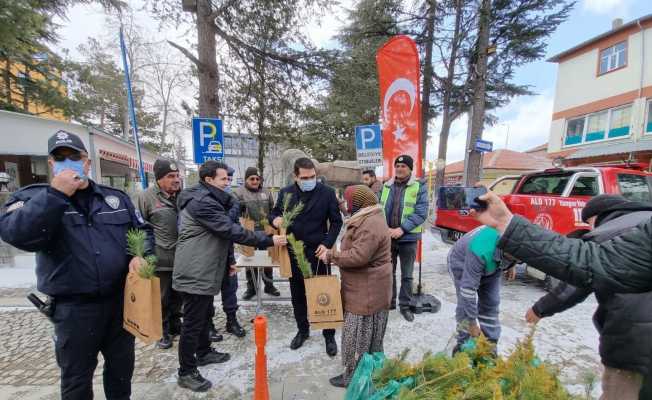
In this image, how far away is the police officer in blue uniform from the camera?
1534 mm

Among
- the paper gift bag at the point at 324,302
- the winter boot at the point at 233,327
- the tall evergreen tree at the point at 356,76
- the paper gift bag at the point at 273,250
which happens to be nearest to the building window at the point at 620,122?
the tall evergreen tree at the point at 356,76

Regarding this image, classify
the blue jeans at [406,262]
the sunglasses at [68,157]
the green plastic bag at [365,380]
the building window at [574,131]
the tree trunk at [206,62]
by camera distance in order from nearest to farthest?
1. the green plastic bag at [365,380]
2. the sunglasses at [68,157]
3. the blue jeans at [406,262]
4. the tree trunk at [206,62]
5. the building window at [574,131]

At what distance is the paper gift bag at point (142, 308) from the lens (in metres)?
1.67

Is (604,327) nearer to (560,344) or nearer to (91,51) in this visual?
(560,344)

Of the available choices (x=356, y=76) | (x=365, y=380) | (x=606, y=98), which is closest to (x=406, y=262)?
(x=365, y=380)

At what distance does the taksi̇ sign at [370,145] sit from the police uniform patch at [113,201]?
399 centimetres

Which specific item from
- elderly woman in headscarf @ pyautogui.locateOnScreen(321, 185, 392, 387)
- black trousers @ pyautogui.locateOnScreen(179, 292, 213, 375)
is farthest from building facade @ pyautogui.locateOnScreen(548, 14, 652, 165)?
black trousers @ pyautogui.locateOnScreen(179, 292, 213, 375)

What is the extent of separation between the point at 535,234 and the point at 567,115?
21.4 meters

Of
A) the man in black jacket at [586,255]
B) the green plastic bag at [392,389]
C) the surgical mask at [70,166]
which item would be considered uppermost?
the surgical mask at [70,166]

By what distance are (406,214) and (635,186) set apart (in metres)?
4.26

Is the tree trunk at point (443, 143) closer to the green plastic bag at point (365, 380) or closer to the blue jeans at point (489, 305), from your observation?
the blue jeans at point (489, 305)

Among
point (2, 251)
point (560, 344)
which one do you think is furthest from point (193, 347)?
point (2, 251)

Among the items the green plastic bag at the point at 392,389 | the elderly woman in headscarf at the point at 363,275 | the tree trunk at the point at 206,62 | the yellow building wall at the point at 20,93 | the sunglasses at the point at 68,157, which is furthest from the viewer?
the yellow building wall at the point at 20,93

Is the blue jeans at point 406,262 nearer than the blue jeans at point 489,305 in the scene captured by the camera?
No
